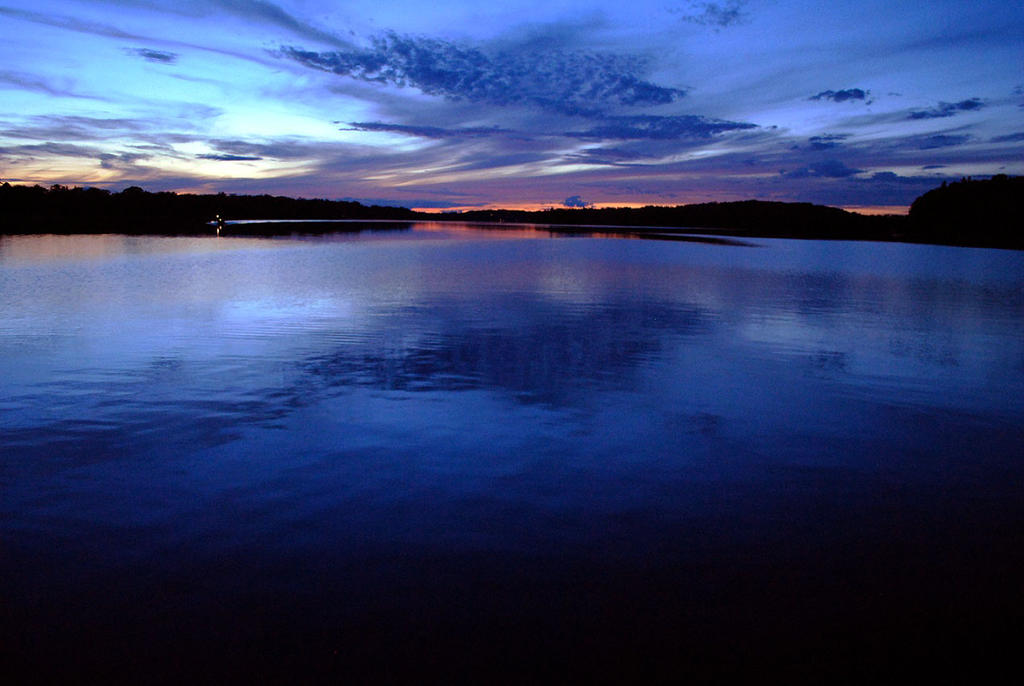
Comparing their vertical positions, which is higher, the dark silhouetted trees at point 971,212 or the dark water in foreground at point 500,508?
the dark silhouetted trees at point 971,212

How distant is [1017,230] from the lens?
142750 mm

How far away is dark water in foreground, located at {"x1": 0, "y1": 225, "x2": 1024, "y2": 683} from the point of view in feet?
19.7

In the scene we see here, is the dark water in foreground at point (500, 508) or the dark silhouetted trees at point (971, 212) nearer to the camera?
the dark water in foreground at point (500, 508)

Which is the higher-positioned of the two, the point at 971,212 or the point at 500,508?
the point at 971,212

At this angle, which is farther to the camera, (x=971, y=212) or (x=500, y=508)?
(x=971, y=212)

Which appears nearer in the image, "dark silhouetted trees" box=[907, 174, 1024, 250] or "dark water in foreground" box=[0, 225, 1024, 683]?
"dark water in foreground" box=[0, 225, 1024, 683]

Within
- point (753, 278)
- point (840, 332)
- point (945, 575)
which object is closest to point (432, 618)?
point (945, 575)

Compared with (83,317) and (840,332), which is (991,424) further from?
(83,317)

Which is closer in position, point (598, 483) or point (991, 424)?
point (598, 483)

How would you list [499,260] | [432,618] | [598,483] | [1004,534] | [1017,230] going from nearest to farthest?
1. [432,618]
2. [1004,534]
3. [598,483]
4. [499,260]
5. [1017,230]

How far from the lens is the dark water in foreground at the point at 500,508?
236 inches

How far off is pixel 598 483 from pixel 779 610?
11.1ft

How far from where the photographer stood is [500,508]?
8594 mm

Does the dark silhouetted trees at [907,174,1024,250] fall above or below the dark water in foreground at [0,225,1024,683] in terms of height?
above
